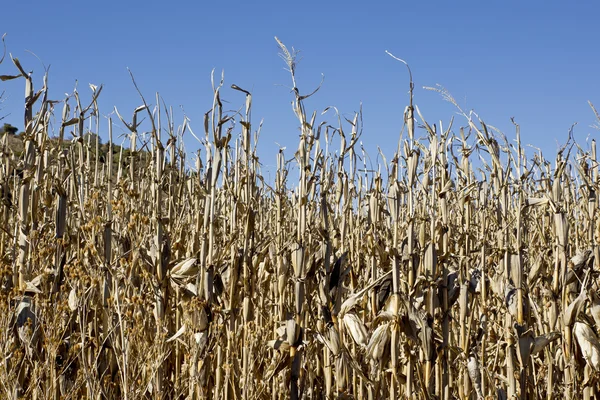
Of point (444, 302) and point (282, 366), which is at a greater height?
point (444, 302)

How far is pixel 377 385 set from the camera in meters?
2.99

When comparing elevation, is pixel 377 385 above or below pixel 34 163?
below

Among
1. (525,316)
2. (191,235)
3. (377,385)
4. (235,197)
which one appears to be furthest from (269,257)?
(525,316)

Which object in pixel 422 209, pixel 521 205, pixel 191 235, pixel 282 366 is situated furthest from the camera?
pixel 191 235

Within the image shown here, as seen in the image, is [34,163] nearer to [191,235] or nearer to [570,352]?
[191,235]

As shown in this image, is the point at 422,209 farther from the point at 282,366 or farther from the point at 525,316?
the point at 282,366

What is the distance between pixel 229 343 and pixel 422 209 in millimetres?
1262

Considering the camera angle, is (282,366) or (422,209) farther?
(422,209)

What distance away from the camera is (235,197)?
10.6 feet

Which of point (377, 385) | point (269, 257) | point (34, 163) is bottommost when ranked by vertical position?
point (377, 385)

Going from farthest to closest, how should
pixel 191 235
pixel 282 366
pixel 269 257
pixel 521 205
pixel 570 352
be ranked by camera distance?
1. pixel 269 257
2. pixel 191 235
3. pixel 282 366
4. pixel 570 352
5. pixel 521 205

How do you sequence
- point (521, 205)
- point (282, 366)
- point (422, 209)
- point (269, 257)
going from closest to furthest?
1. point (521, 205)
2. point (282, 366)
3. point (422, 209)
4. point (269, 257)

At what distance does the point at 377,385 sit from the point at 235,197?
3.98ft

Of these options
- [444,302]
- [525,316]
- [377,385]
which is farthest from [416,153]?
[377,385]
